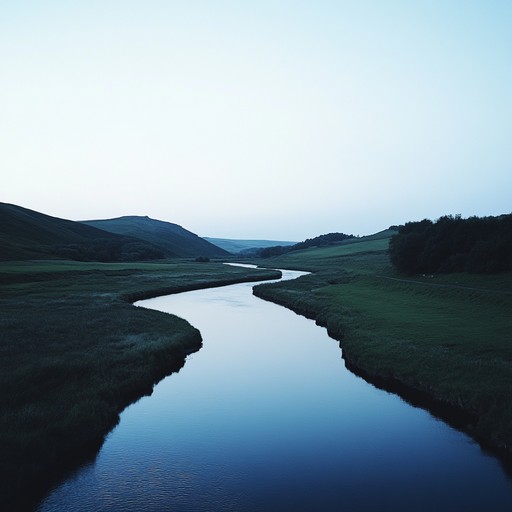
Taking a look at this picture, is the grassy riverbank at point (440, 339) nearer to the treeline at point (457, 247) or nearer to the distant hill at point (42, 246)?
the treeline at point (457, 247)

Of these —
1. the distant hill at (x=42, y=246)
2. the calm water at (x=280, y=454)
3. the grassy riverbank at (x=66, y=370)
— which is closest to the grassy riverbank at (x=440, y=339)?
the calm water at (x=280, y=454)

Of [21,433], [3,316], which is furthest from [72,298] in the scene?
[21,433]

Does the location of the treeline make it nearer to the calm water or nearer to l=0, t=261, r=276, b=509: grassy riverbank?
the calm water

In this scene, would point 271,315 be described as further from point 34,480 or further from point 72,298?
point 34,480

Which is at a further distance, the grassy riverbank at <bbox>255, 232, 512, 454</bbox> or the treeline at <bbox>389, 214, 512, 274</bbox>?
the treeline at <bbox>389, 214, 512, 274</bbox>

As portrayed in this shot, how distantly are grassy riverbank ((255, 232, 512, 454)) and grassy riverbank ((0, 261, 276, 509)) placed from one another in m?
15.3

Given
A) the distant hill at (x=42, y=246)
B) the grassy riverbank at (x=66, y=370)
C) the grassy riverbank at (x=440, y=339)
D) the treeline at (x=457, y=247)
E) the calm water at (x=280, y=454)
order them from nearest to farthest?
Result: 1. the calm water at (x=280, y=454)
2. the grassy riverbank at (x=66, y=370)
3. the grassy riverbank at (x=440, y=339)
4. the treeline at (x=457, y=247)
5. the distant hill at (x=42, y=246)

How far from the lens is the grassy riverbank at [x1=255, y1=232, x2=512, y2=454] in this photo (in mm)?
23625

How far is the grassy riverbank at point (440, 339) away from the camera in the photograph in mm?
23625

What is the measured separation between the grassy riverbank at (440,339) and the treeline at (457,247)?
3.82 meters

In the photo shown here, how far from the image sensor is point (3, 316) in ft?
140

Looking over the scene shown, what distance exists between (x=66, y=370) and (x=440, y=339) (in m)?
26.1

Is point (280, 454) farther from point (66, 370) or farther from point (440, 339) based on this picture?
point (440, 339)

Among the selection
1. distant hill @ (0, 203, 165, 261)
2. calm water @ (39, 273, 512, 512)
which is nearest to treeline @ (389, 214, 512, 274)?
calm water @ (39, 273, 512, 512)
